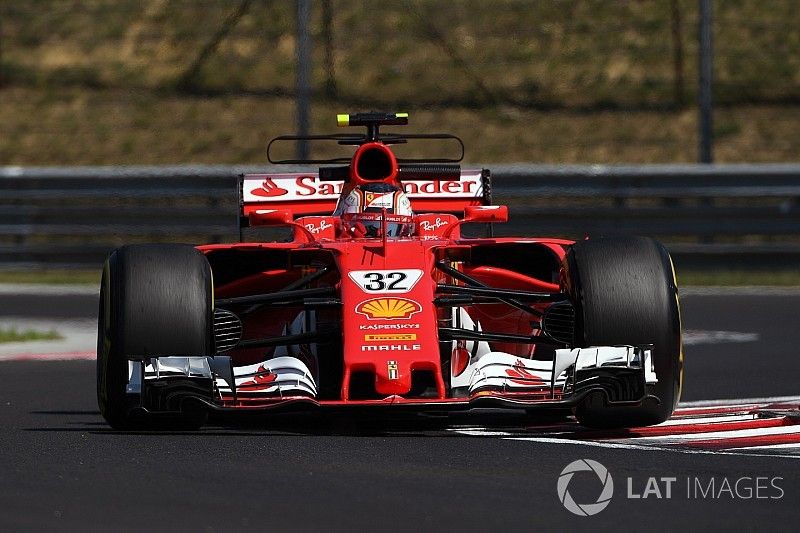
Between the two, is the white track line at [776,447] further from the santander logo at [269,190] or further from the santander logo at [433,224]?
the santander logo at [269,190]

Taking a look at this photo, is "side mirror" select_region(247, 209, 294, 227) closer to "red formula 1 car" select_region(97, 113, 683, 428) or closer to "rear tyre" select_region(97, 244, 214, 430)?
"red formula 1 car" select_region(97, 113, 683, 428)

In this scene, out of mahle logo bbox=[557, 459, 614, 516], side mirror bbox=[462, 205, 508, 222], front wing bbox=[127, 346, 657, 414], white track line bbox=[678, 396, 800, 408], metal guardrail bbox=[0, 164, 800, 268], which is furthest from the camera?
metal guardrail bbox=[0, 164, 800, 268]

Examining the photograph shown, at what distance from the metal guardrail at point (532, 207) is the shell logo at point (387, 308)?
9136 mm

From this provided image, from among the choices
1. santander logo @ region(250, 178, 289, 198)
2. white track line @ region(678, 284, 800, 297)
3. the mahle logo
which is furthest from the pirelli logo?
white track line @ region(678, 284, 800, 297)

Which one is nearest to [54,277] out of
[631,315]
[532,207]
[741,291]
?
[532,207]

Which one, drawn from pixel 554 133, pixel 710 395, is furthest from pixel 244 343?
pixel 554 133

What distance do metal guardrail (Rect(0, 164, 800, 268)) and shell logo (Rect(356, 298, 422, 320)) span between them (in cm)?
914

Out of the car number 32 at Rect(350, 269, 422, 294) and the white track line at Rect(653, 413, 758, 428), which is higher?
the car number 32 at Rect(350, 269, 422, 294)

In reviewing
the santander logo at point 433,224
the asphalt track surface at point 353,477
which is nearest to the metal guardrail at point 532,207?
the santander logo at point 433,224

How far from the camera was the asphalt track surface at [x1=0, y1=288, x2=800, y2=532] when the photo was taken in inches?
250

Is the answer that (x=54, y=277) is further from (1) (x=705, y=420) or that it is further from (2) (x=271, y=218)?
(1) (x=705, y=420)

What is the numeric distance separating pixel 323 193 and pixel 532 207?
6.93 meters

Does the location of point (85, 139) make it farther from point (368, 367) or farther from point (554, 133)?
point (368, 367)

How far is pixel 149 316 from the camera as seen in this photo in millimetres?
8492
